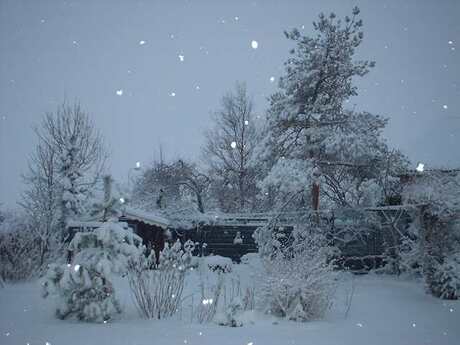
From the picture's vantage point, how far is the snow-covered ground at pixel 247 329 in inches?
238

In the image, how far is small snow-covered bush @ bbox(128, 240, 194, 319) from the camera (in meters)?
7.28

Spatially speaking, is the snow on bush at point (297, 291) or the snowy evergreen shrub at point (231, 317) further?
the snow on bush at point (297, 291)

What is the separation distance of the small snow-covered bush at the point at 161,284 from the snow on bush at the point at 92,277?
372 mm

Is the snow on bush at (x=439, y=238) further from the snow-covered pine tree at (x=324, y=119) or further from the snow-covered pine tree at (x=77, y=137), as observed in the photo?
the snow-covered pine tree at (x=77, y=137)

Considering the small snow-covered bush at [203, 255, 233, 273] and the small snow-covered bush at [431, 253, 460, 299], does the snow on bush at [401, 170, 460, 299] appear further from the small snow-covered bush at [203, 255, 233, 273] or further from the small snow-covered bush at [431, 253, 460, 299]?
the small snow-covered bush at [203, 255, 233, 273]

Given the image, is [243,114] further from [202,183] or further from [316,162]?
[316,162]

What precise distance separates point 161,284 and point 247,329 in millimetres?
1669

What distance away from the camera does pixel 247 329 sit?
22.1 ft

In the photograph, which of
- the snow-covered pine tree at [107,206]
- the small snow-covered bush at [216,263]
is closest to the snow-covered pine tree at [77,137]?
the small snow-covered bush at [216,263]

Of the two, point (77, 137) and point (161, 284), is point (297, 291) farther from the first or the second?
point (77, 137)

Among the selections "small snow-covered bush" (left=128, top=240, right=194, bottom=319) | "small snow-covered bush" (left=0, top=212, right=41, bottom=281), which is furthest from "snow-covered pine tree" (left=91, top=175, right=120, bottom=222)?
"small snow-covered bush" (left=0, top=212, right=41, bottom=281)

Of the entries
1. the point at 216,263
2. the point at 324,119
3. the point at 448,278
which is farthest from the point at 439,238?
the point at 216,263

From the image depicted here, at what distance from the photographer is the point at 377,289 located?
38.6 ft

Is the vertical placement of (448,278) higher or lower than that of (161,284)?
Answer: lower
